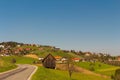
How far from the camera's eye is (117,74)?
5162 cm

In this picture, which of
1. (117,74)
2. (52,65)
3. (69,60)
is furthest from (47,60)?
(117,74)

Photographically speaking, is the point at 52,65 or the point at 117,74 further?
the point at 52,65

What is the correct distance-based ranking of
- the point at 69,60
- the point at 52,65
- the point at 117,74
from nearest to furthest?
the point at 117,74
the point at 69,60
the point at 52,65

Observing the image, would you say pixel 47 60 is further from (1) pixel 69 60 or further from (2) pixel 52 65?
(1) pixel 69 60

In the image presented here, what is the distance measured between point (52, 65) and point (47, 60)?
3.99 m

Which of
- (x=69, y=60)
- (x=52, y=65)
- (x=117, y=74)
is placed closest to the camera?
(x=117, y=74)

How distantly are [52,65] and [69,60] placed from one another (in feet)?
152

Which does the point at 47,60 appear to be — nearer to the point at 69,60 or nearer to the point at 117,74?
the point at 69,60

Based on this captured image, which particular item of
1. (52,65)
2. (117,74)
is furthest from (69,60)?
(52,65)

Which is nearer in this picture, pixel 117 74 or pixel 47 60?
pixel 117 74

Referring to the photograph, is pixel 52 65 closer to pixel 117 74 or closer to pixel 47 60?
pixel 47 60

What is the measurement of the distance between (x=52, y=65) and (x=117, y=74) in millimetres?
65781

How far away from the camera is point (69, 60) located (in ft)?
230

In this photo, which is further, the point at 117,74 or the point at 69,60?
the point at 69,60
